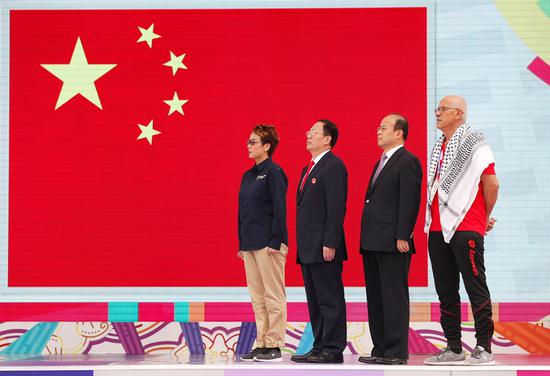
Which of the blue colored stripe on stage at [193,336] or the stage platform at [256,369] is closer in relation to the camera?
the stage platform at [256,369]

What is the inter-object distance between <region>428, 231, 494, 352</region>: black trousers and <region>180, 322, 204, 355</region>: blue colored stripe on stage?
1984 mm

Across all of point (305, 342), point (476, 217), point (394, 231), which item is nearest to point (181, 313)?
point (305, 342)

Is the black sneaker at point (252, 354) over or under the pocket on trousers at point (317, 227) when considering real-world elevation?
under

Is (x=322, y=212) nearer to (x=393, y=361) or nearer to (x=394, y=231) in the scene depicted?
(x=394, y=231)

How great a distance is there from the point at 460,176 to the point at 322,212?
87cm

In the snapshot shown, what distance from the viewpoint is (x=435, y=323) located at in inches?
218

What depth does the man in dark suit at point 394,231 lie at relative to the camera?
Result: 436 cm

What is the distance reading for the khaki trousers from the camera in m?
4.76

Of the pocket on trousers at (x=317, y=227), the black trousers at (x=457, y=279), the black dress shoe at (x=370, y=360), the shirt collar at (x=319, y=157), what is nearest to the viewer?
the black trousers at (x=457, y=279)

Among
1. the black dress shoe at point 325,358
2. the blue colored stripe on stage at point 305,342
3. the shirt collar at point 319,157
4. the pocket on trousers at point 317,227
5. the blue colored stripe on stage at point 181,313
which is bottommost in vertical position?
the blue colored stripe on stage at point 305,342

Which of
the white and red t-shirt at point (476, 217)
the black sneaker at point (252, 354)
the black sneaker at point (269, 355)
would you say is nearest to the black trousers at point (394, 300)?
the white and red t-shirt at point (476, 217)

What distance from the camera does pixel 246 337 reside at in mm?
5586

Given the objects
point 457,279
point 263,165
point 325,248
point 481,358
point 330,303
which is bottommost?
point 481,358

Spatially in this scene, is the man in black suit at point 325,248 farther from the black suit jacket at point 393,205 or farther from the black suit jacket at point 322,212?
the black suit jacket at point 393,205
